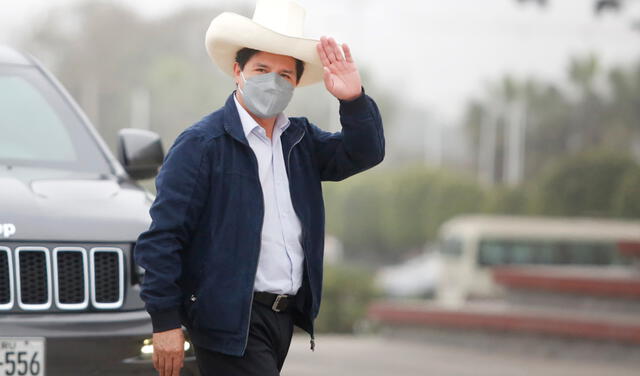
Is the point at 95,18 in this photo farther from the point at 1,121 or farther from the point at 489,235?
the point at 1,121

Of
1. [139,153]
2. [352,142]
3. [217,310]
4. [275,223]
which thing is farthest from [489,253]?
[217,310]

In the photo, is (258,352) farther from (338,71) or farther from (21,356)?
(21,356)

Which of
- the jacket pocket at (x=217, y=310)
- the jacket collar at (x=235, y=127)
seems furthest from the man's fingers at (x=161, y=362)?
the jacket collar at (x=235, y=127)

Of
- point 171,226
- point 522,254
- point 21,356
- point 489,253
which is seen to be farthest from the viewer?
point 489,253

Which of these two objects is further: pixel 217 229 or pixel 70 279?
→ pixel 70 279

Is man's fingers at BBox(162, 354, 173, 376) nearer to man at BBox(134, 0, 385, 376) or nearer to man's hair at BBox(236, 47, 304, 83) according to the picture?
man at BBox(134, 0, 385, 376)

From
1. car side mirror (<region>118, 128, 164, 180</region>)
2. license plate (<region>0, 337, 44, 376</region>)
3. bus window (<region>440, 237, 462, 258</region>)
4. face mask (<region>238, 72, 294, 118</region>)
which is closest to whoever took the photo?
A: face mask (<region>238, 72, 294, 118</region>)

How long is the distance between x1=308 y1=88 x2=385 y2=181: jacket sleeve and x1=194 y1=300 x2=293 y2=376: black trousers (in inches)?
19.9

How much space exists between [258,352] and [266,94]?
30.3 inches

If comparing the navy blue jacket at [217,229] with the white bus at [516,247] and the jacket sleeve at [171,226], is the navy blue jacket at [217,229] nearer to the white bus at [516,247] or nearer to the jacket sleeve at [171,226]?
the jacket sleeve at [171,226]

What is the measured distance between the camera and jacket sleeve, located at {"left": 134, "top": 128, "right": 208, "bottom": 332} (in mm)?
3723

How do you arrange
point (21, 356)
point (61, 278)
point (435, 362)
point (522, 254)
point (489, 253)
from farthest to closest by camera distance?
point (489, 253)
point (522, 254)
point (435, 362)
point (61, 278)
point (21, 356)

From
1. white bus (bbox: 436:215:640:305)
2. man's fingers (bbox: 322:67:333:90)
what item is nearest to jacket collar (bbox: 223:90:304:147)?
man's fingers (bbox: 322:67:333:90)

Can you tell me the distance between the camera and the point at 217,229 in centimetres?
385
